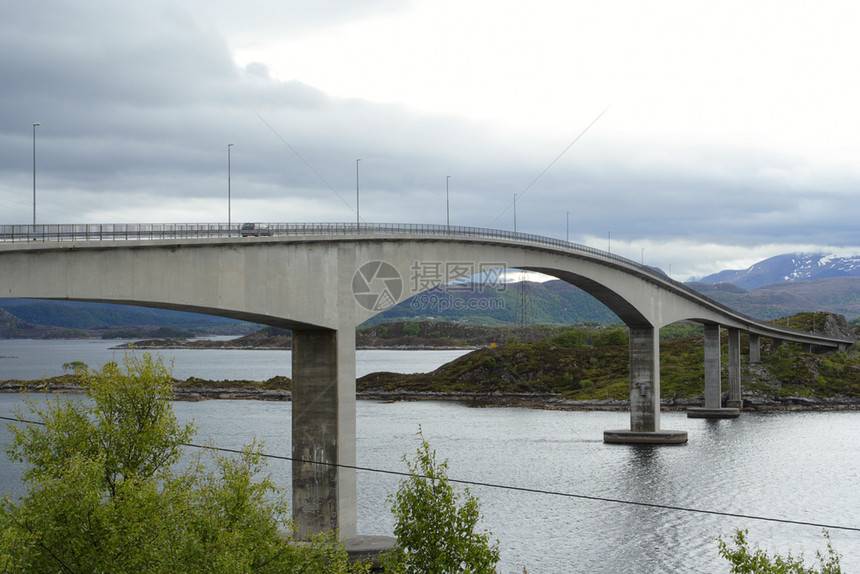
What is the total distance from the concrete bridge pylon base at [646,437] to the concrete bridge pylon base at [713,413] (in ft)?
74.4

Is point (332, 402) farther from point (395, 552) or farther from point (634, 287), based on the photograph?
point (634, 287)

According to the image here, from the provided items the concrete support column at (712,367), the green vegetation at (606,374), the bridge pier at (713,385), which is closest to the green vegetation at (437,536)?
the bridge pier at (713,385)

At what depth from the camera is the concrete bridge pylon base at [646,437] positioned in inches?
2438

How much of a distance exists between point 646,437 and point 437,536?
44.5 m

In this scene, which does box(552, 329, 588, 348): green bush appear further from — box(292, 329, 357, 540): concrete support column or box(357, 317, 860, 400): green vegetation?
box(292, 329, 357, 540): concrete support column

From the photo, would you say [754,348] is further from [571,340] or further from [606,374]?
[571,340]

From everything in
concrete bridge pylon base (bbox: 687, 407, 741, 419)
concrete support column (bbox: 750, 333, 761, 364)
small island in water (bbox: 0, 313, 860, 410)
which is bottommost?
concrete bridge pylon base (bbox: 687, 407, 741, 419)

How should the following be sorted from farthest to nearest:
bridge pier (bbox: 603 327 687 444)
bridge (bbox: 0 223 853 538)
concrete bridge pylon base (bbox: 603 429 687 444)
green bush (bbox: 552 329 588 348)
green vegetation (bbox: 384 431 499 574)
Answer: green bush (bbox: 552 329 588 348)
bridge pier (bbox: 603 327 687 444)
concrete bridge pylon base (bbox: 603 429 687 444)
bridge (bbox: 0 223 853 538)
green vegetation (bbox: 384 431 499 574)

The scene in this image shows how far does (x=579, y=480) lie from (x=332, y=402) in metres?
21.4

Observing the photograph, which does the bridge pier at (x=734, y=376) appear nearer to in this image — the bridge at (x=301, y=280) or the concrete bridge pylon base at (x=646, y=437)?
the concrete bridge pylon base at (x=646, y=437)

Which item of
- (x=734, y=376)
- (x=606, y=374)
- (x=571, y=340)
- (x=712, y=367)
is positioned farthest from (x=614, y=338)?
(x=712, y=367)

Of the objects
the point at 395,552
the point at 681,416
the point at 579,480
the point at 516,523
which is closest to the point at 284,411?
the point at 681,416

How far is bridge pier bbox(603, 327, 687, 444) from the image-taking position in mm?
62781

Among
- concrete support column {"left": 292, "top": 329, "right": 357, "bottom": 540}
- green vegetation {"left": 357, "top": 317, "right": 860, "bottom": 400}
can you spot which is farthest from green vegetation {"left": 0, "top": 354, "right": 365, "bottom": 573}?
green vegetation {"left": 357, "top": 317, "right": 860, "bottom": 400}
